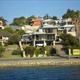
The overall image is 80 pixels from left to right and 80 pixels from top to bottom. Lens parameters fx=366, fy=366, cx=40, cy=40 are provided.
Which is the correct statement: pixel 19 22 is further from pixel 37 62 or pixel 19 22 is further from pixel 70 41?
pixel 37 62

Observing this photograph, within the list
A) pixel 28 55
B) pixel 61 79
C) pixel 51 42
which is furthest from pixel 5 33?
pixel 61 79

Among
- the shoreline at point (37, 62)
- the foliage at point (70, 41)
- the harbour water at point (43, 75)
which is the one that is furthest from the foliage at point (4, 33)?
the harbour water at point (43, 75)

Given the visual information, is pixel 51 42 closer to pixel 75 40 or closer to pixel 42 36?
pixel 42 36

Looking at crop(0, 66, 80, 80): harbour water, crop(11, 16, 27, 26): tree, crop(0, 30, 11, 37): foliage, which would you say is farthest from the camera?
crop(11, 16, 27, 26): tree

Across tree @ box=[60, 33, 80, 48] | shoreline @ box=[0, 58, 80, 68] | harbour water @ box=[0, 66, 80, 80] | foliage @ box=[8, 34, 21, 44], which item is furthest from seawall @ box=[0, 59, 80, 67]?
foliage @ box=[8, 34, 21, 44]

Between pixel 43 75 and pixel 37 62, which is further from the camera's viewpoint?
pixel 37 62

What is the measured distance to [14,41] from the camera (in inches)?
2953

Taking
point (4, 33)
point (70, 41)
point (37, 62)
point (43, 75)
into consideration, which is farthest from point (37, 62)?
point (4, 33)

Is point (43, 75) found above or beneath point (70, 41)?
beneath

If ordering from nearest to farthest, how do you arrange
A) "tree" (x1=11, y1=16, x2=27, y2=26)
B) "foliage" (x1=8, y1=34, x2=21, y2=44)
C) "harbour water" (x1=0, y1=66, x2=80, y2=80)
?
"harbour water" (x1=0, y1=66, x2=80, y2=80), "foliage" (x1=8, y1=34, x2=21, y2=44), "tree" (x1=11, y1=16, x2=27, y2=26)

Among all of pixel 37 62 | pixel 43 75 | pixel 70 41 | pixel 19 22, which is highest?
pixel 19 22

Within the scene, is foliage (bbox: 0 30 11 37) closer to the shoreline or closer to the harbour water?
the shoreline

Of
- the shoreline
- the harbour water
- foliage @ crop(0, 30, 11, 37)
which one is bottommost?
the shoreline

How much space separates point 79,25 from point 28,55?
78.2 feet
